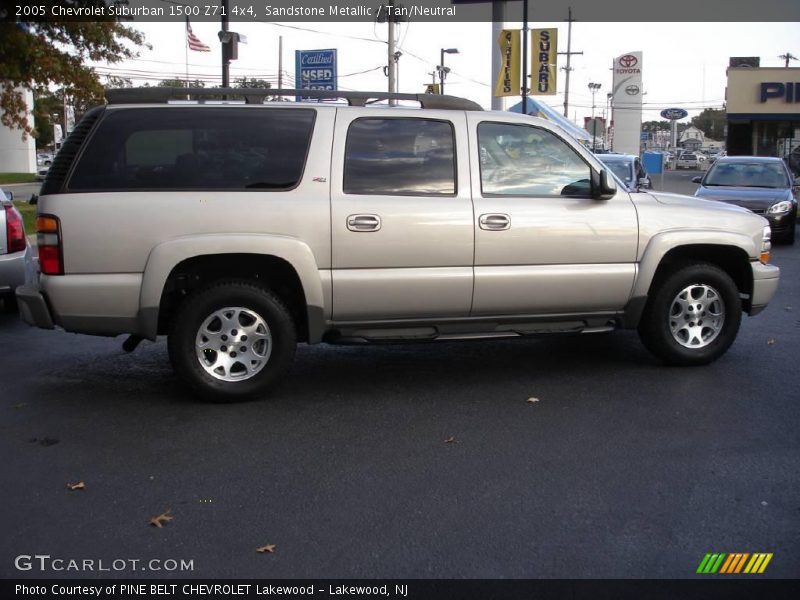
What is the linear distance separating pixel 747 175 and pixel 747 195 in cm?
130

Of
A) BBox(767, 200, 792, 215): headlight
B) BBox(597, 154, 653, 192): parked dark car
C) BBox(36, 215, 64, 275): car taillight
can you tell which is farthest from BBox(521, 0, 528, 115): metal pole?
BBox(36, 215, 64, 275): car taillight

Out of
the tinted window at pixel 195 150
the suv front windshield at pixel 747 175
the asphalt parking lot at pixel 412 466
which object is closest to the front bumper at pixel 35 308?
the asphalt parking lot at pixel 412 466

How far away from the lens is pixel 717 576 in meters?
3.67

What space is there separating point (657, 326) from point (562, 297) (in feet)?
2.99

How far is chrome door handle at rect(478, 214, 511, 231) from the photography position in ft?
20.3

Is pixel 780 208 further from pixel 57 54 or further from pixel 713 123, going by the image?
pixel 713 123

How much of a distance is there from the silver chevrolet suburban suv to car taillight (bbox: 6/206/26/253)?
9.67ft

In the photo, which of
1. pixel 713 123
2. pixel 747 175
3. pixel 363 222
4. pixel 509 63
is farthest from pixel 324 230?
pixel 713 123

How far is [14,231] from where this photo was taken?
8.57m

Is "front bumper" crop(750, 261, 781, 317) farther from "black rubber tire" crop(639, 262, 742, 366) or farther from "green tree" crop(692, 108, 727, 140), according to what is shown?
"green tree" crop(692, 108, 727, 140)

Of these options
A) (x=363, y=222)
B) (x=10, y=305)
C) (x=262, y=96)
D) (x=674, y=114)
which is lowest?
(x=10, y=305)

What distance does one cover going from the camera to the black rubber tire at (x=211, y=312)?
5859 millimetres
